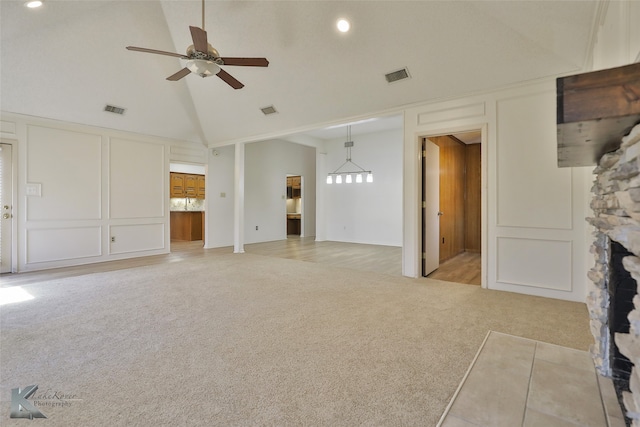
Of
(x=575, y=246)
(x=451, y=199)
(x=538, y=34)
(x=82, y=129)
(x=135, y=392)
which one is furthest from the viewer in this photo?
(x=451, y=199)

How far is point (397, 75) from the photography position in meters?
4.08

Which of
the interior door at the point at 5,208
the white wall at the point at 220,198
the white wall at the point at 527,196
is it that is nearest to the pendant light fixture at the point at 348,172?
the white wall at the point at 220,198

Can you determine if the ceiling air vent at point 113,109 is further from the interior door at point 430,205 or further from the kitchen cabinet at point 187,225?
the interior door at point 430,205

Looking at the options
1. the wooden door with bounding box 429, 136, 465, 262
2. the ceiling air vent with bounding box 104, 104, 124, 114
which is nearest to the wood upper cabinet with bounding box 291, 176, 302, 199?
the wooden door with bounding box 429, 136, 465, 262

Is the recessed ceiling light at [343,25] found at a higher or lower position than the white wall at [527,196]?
higher

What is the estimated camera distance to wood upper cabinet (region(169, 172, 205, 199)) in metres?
9.59

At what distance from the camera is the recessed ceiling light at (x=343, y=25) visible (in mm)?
→ 3625

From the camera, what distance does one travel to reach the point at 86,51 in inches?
173

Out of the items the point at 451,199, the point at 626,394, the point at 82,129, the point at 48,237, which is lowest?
the point at 626,394

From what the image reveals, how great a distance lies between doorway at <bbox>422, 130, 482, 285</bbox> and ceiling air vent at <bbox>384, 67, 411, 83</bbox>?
1.06 m

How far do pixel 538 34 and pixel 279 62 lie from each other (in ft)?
10.5

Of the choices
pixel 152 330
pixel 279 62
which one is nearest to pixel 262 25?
pixel 279 62

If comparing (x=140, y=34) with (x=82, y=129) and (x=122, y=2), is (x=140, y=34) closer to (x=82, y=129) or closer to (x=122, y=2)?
(x=122, y=2)
